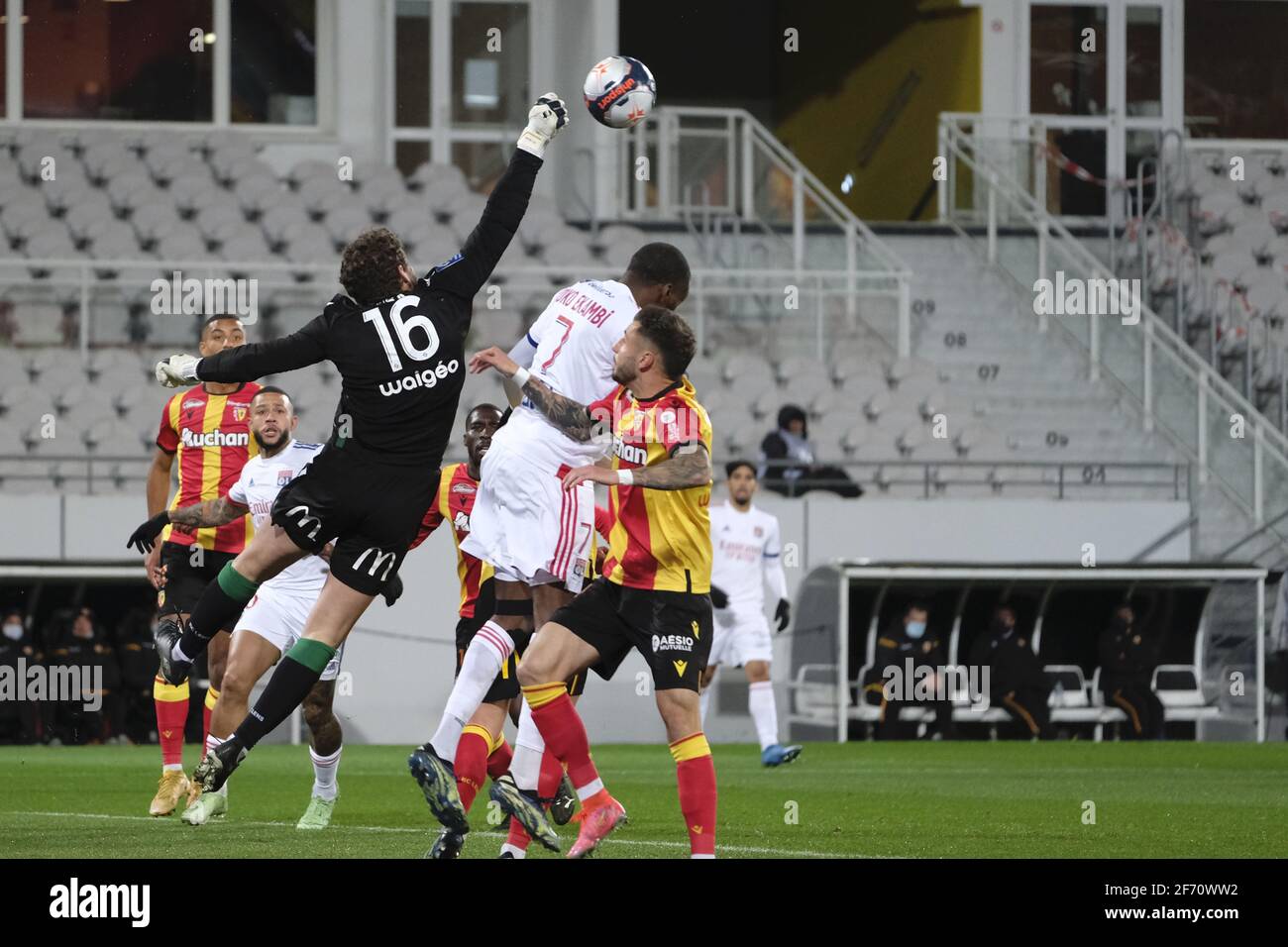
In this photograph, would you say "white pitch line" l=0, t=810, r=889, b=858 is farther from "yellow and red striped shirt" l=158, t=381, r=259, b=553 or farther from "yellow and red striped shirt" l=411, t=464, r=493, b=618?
"yellow and red striped shirt" l=158, t=381, r=259, b=553

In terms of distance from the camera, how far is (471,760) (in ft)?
24.5

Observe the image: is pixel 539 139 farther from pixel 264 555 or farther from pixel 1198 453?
pixel 1198 453

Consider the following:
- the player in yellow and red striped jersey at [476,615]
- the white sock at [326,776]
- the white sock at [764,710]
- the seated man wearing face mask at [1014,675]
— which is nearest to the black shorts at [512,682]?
the player in yellow and red striped jersey at [476,615]

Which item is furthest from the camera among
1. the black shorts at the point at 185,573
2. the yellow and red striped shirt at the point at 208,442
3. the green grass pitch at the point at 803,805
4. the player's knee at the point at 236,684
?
the yellow and red striped shirt at the point at 208,442

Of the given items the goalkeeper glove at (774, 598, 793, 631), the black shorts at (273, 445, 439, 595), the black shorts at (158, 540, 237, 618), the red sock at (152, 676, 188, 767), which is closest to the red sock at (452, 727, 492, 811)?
the black shorts at (273, 445, 439, 595)

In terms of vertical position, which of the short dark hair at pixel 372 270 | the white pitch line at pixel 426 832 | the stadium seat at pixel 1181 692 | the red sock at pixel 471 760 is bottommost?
the stadium seat at pixel 1181 692

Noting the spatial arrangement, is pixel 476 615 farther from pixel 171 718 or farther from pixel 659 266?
pixel 171 718

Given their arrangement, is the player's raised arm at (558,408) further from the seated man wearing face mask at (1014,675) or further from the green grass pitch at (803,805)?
the seated man wearing face mask at (1014,675)

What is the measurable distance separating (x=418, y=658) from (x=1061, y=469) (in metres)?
5.64

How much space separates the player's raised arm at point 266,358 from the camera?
705 cm

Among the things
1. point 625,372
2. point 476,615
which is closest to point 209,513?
point 476,615

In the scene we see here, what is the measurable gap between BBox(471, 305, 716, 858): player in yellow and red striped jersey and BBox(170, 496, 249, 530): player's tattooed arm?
2.69 meters

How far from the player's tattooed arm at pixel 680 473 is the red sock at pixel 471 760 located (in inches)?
53.2

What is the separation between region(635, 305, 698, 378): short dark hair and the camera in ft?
22.3
